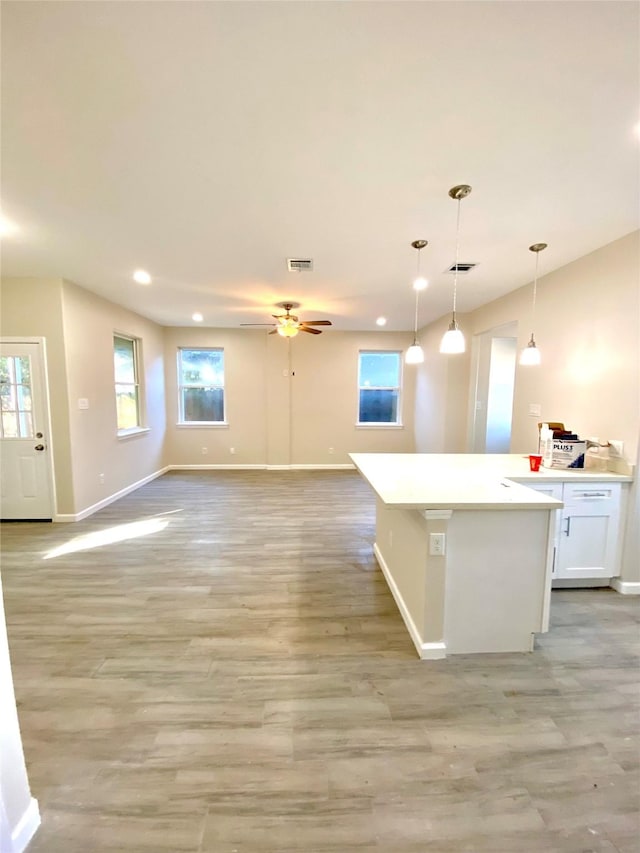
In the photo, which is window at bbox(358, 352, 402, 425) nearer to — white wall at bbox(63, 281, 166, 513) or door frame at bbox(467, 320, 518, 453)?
door frame at bbox(467, 320, 518, 453)

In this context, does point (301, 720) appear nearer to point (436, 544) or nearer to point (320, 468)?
point (436, 544)

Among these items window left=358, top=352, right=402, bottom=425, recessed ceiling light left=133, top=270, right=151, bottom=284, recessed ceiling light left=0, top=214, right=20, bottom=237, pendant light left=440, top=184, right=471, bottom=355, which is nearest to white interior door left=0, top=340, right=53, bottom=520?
recessed ceiling light left=133, top=270, right=151, bottom=284

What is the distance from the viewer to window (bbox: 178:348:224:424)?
6.73 metres

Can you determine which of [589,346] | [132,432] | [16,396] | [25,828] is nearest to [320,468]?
[132,432]

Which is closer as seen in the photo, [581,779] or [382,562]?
[581,779]

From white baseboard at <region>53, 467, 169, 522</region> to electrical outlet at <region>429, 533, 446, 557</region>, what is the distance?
13.3 ft

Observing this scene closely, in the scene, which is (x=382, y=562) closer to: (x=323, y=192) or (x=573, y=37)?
(x=323, y=192)

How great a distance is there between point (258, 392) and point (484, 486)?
5.18 metres

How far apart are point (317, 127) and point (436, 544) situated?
2160 mm

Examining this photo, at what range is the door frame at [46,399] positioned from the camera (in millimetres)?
3785

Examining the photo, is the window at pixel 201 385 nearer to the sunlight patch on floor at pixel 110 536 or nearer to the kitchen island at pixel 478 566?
the sunlight patch on floor at pixel 110 536

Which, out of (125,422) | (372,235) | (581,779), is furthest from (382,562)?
(125,422)

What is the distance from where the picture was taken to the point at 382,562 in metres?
2.96

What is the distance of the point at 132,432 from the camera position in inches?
212
